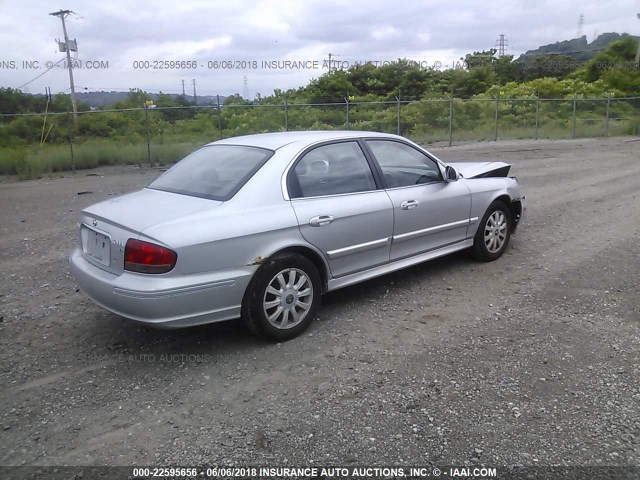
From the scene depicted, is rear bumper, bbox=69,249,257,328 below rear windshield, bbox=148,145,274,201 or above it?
below

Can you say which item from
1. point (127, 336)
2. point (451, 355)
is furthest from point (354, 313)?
point (127, 336)

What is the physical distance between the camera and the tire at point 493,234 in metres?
6.27

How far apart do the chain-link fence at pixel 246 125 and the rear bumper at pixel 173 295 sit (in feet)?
41.2

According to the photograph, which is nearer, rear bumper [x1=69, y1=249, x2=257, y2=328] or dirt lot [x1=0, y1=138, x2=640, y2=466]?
dirt lot [x1=0, y1=138, x2=640, y2=466]

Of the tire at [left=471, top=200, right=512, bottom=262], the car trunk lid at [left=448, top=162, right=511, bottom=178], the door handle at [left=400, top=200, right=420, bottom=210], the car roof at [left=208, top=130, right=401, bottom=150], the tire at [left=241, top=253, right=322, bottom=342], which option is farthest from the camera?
the car trunk lid at [left=448, top=162, right=511, bottom=178]

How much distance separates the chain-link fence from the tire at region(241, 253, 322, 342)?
500 inches

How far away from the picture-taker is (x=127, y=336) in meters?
4.68

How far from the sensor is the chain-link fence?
54.3 ft

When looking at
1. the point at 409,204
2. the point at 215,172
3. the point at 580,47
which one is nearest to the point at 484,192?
the point at 409,204

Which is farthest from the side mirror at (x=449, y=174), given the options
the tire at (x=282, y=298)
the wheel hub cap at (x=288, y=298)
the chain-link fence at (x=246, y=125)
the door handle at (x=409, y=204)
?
the chain-link fence at (x=246, y=125)

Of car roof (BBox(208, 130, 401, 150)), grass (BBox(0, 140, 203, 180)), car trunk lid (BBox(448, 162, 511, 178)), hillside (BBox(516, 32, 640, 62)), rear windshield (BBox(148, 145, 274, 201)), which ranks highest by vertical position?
hillside (BBox(516, 32, 640, 62))

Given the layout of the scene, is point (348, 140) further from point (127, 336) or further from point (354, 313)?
point (127, 336)

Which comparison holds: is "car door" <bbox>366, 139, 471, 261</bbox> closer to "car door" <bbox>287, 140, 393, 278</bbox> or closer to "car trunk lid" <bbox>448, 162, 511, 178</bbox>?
"car door" <bbox>287, 140, 393, 278</bbox>

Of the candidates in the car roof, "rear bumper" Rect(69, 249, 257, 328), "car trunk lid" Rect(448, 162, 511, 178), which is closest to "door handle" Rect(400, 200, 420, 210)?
the car roof
